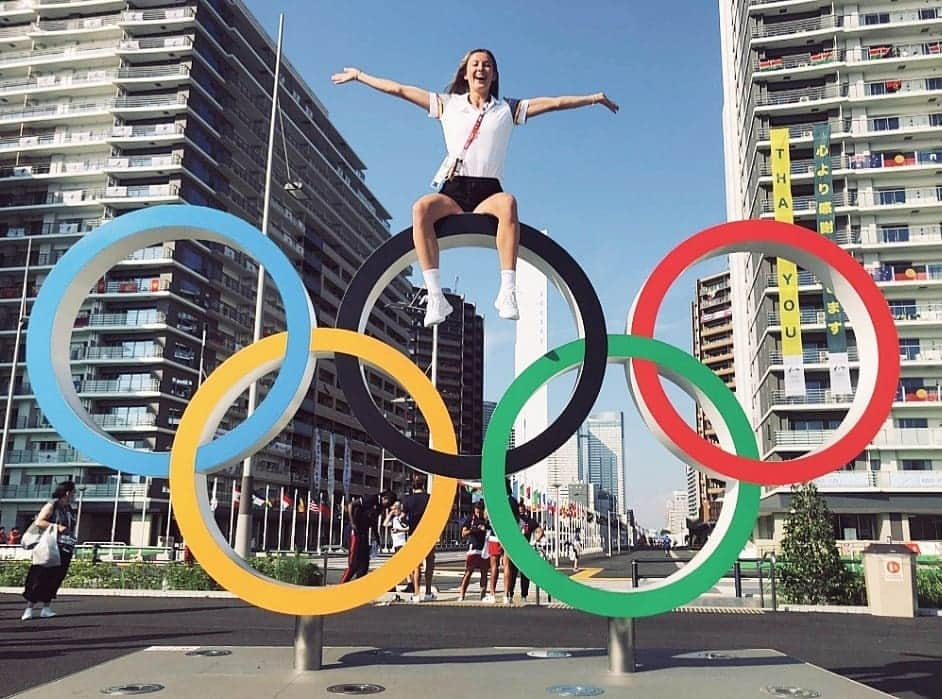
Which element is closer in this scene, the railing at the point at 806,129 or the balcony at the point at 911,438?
the balcony at the point at 911,438

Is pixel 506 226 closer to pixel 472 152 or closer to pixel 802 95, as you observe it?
pixel 472 152

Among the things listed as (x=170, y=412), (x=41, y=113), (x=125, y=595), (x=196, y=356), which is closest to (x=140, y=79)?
(x=41, y=113)

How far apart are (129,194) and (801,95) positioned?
142 ft

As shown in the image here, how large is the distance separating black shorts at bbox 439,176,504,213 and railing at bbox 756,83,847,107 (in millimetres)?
49672

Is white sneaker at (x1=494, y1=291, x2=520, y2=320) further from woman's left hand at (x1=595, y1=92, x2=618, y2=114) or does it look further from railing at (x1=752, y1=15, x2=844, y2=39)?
railing at (x1=752, y1=15, x2=844, y2=39)

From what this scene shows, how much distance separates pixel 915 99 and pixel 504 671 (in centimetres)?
5246

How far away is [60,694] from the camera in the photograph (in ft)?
19.7

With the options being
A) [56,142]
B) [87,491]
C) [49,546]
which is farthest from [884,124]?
[56,142]

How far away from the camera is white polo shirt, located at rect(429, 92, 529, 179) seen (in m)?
7.44

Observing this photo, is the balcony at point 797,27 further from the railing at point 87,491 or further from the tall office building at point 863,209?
the railing at point 87,491

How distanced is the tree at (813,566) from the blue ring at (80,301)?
11082mm

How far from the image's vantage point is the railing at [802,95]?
5038 centimetres

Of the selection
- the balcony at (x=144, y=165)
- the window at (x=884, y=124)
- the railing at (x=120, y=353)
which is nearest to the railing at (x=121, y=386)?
the railing at (x=120, y=353)

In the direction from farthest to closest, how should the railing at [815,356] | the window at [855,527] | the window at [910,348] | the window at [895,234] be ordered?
the window at [895,234] < the railing at [815,356] < the window at [910,348] < the window at [855,527]
